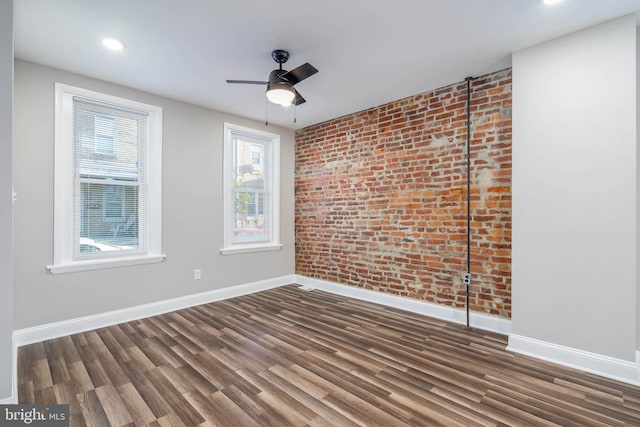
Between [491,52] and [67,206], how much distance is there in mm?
4391

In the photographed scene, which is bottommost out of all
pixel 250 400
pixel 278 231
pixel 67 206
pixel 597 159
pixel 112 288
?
pixel 250 400

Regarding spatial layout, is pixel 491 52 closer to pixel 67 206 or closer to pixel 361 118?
pixel 361 118

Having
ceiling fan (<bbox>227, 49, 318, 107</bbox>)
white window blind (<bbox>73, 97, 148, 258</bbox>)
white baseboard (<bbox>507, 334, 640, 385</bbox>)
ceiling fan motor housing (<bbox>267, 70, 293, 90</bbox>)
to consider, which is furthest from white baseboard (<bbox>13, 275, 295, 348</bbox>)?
white baseboard (<bbox>507, 334, 640, 385</bbox>)

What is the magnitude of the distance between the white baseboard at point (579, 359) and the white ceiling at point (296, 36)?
100 inches

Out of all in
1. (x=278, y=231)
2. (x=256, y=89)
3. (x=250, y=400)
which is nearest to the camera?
(x=250, y=400)

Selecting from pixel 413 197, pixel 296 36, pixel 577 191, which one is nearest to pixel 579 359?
pixel 577 191

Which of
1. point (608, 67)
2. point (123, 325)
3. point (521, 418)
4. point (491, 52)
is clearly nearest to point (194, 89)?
point (123, 325)

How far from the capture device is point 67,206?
3066 mm

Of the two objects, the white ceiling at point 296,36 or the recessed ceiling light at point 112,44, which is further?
the recessed ceiling light at point 112,44

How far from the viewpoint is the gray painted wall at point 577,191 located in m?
2.19

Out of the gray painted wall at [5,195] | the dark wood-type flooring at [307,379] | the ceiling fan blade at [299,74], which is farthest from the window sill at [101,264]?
the ceiling fan blade at [299,74]

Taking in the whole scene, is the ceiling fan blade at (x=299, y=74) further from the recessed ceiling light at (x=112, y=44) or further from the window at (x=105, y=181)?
the window at (x=105, y=181)

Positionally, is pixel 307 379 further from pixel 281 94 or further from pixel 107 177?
pixel 107 177

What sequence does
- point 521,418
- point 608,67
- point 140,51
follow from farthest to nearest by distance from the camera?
point 140,51 < point 608,67 < point 521,418
